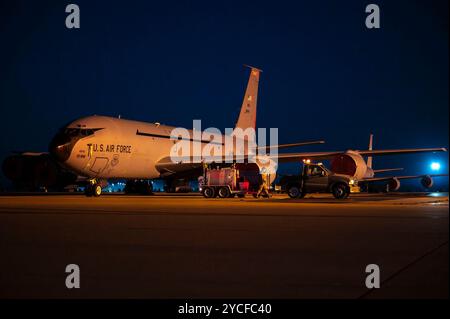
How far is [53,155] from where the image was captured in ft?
89.5

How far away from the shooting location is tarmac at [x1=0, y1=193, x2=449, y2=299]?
521 centimetres

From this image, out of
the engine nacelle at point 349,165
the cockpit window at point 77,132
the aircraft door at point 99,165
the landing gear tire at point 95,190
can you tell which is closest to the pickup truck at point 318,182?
the engine nacelle at point 349,165

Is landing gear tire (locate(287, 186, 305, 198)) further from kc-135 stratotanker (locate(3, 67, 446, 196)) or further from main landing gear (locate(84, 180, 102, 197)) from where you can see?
main landing gear (locate(84, 180, 102, 197))

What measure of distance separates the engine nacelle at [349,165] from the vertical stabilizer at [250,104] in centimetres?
1374

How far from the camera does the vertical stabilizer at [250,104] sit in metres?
43.1

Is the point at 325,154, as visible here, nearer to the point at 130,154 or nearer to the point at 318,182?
the point at 318,182

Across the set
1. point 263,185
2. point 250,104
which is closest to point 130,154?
point 263,185

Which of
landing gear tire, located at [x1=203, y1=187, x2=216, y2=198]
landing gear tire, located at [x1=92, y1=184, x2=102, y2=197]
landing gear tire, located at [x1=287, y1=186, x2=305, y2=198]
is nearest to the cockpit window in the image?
landing gear tire, located at [x1=92, y1=184, x2=102, y2=197]

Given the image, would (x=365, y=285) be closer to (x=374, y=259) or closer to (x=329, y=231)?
(x=374, y=259)

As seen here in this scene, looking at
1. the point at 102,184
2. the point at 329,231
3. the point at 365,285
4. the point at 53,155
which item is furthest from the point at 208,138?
the point at 365,285

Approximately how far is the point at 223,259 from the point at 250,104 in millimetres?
36851

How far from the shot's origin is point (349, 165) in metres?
29.6

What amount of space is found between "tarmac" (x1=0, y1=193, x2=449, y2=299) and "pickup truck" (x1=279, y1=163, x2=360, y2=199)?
50.3ft
